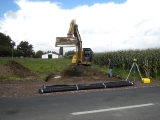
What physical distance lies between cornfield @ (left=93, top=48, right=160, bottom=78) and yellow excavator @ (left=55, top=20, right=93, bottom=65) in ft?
17.7

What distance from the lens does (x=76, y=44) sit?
15.3 m

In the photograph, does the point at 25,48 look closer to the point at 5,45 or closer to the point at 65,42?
the point at 5,45

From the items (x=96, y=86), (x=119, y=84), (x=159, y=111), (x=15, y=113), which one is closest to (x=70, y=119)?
(x=15, y=113)

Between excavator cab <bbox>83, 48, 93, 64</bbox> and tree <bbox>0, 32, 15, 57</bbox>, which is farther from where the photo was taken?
tree <bbox>0, 32, 15, 57</bbox>

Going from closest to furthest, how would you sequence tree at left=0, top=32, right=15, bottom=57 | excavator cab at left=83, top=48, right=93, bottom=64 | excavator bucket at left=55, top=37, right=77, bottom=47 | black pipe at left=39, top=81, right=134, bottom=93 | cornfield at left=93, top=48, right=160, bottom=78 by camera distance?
black pipe at left=39, top=81, right=134, bottom=93 → excavator bucket at left=55, top=37, right=77, bottom=47 → cornfield at left=93, top=48, right=160, bottom=78 → excavator cab at left=83, top=48, right=93, bottom=64 → tree at left=0, top=32, right=15, bottom=57

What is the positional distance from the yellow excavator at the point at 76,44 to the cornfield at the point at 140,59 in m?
5.40

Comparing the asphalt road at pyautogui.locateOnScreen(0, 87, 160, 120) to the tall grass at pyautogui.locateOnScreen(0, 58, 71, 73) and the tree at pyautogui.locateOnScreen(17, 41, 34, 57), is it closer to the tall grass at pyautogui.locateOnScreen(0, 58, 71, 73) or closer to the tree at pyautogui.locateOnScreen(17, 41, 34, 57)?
the tall grass at pyautogui.locateOnScreen(0, 58, 71, 73)

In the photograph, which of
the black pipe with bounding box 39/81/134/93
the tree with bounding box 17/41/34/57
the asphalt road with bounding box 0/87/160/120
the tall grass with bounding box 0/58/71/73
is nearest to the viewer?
the asphalt road with bounding box 0/87/160/120

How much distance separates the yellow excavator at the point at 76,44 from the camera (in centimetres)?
1436

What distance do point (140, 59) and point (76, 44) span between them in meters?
7.62

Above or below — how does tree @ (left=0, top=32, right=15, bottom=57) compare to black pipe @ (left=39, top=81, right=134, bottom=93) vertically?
above

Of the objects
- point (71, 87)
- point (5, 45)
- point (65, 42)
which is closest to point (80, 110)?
point (71, 87)

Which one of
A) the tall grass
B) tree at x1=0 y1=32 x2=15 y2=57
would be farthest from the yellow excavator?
tree at x1=0 y1=32 x2=15 y2=57

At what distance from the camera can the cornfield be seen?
55.8 feet
